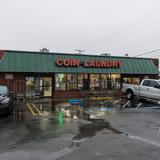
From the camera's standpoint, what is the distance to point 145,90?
18016mm

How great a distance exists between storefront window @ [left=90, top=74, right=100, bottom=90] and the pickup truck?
3178 mm

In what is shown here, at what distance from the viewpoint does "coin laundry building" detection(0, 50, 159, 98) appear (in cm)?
1928

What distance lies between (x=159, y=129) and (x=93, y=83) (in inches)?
560

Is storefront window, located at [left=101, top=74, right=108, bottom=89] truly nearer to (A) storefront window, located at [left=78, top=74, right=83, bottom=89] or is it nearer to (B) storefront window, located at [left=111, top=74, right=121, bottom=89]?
(B) storefront window, located at [left=111, top=74, right=121, bottom=89]

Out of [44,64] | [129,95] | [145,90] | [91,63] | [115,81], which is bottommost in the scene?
[129,95]

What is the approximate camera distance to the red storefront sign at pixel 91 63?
20.5 m

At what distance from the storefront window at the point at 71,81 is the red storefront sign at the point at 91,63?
48.7 inches

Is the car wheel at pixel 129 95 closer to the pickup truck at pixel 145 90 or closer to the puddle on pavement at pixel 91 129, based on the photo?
the pickup truck at pixel 145 90

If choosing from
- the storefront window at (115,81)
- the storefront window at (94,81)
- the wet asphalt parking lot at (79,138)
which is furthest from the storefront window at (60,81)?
the wet asphalt parking lot at (79,138)

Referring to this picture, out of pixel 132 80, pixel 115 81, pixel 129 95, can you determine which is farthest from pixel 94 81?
pixel 132 80

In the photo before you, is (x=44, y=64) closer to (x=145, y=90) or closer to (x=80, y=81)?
(x=80, y=81)

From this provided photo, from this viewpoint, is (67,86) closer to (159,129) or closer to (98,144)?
(159,129)

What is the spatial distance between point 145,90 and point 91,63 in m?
6.24

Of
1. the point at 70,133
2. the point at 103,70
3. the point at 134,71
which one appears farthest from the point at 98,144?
the point at 134,71
